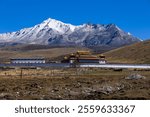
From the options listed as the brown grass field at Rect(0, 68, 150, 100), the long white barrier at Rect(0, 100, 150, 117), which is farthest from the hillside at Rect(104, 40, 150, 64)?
the long white barrier at Rect(0, 100, 150, 117)

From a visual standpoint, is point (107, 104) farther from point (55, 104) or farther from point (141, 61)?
point (141, 61)

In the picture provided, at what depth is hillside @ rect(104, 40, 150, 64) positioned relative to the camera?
15900 cm

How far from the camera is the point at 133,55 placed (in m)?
171

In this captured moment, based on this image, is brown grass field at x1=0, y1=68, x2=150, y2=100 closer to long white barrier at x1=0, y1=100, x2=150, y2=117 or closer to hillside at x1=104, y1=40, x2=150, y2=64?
long white barrier at x1=0, y1=100, x2=150, y2=117

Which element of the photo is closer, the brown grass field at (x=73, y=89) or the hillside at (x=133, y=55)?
the brown grass field at (x=73, y=89)

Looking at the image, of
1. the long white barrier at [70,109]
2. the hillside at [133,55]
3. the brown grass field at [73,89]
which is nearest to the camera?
the long white barrier at [70,109]

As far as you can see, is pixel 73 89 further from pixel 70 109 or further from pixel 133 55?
pixel 133 55

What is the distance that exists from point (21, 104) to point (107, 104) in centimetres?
347

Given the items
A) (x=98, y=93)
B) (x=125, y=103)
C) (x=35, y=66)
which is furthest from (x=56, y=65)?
(x=125, y=103)

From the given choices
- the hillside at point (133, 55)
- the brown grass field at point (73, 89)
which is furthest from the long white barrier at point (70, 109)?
the hillside at point (133, 55)

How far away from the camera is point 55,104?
704 inches

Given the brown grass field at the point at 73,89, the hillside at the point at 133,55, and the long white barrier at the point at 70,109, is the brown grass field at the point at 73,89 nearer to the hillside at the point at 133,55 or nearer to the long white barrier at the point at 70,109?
the long white barrier at the point at 70,109

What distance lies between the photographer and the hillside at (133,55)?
159000 mm

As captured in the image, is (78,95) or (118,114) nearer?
(118,114)
